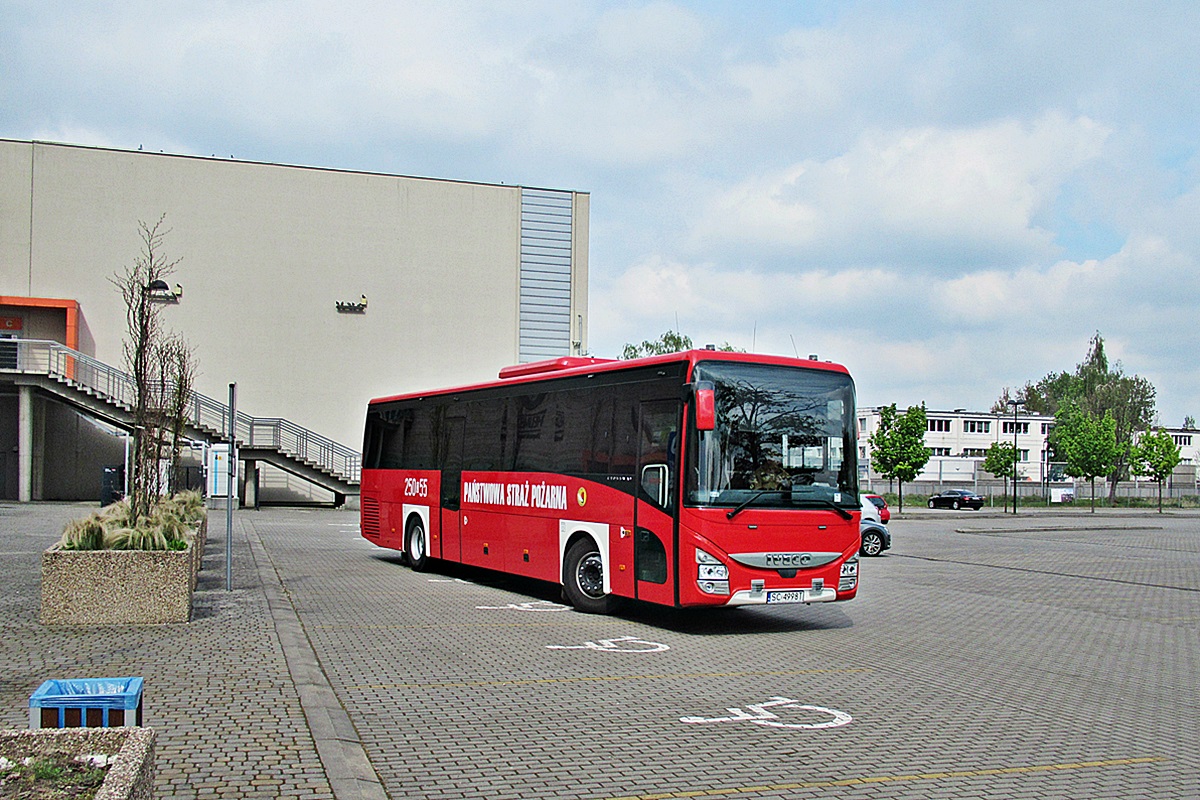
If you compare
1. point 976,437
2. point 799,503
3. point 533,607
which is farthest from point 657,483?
point 976,437

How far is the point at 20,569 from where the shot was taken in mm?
16812

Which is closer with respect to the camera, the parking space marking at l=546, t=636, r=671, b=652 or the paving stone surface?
the paving stone surface

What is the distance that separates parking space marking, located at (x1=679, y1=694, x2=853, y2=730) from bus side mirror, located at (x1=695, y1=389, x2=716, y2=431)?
3547 mm

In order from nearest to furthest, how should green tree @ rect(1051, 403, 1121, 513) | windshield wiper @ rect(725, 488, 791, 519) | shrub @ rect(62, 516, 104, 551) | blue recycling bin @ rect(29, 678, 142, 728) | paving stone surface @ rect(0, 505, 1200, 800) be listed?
blue recycling bin @ rect(29, 678, 142, 728), paving stone surface @ rect(0, 505, 1200, 800), shrub @ rect(62, 516, 104, 551), windshield wiper @ rect(725, 488, 791, 519), green tree @ rect(1051, 403, 1121, 513)

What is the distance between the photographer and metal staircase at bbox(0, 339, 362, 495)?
123 ft

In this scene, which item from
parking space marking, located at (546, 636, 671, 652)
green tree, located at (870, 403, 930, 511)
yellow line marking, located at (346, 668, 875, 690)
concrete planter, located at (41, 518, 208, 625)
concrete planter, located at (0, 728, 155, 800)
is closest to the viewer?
concrete planter, located at (0, 728, 155, 800)

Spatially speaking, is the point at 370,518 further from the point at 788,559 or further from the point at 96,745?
the point at 96,745

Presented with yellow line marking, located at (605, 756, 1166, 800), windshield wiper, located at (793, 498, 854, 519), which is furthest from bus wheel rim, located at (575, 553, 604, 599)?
yellow line marking, located at (605, 756, 1166, 800)

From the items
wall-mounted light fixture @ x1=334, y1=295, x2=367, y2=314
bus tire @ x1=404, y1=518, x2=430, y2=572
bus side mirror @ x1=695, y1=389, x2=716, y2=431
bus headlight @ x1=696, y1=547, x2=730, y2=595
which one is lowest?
bus tire @ x1=404, y1=518, x2=430, y2=572

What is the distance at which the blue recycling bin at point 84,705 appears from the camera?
4.84 meters

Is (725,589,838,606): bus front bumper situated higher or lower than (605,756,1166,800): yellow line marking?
higher

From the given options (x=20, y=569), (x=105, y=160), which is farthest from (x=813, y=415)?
(x=105, y=160)

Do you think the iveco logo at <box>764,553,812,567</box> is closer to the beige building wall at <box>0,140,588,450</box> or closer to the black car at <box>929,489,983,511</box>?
the beige building wall at <box>0,140,588,450</box>

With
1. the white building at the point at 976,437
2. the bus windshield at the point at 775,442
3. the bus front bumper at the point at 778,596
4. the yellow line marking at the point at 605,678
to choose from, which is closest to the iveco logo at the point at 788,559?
the bus front bumper at the point at 778,596
